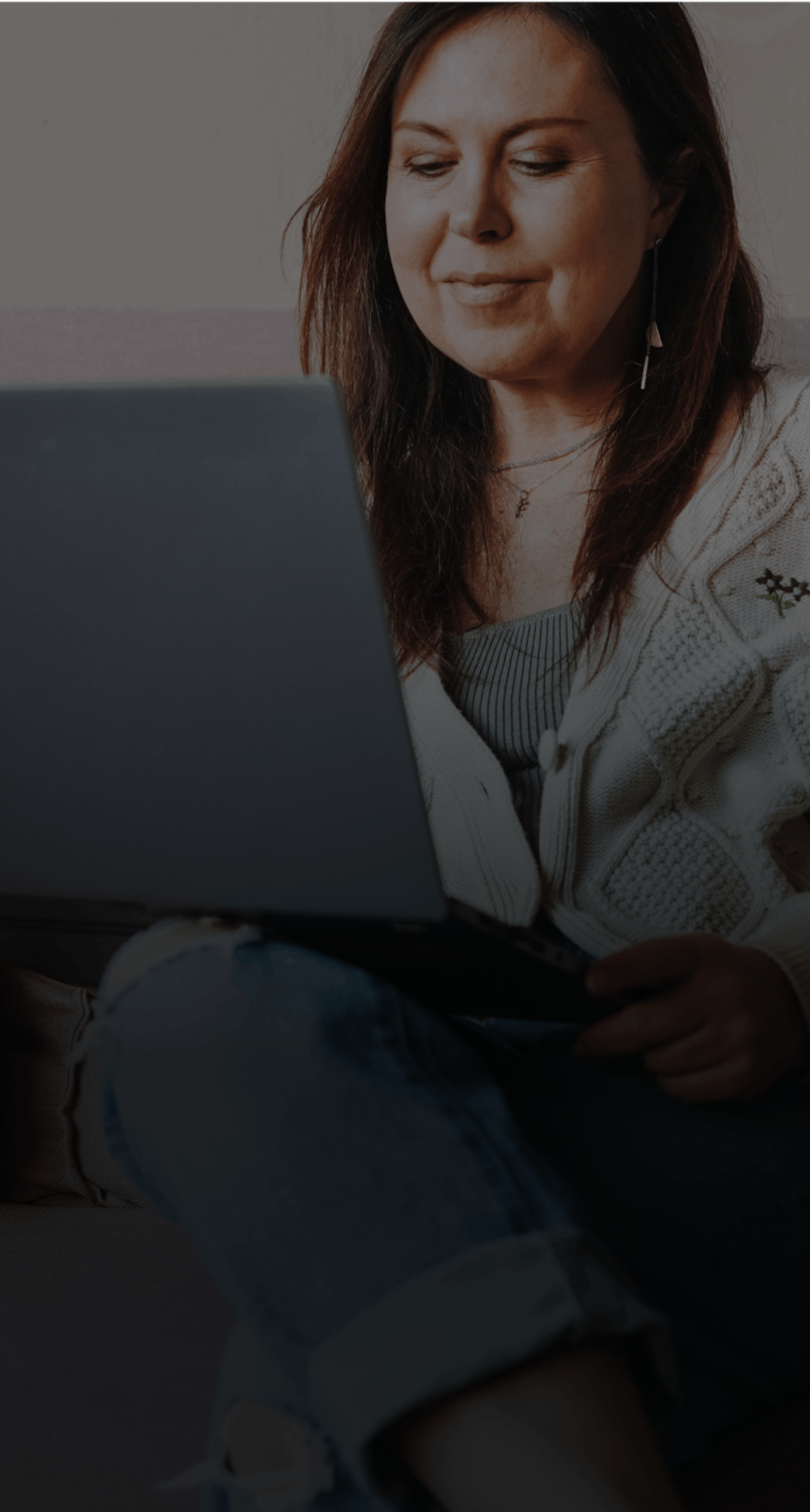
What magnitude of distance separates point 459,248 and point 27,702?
620mm

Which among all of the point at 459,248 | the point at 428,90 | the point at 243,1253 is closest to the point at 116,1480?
the point at 243,1253

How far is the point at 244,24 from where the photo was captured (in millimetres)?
1334

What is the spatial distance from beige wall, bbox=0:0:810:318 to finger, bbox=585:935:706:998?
0.99 m

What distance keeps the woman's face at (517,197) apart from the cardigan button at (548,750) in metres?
0.34

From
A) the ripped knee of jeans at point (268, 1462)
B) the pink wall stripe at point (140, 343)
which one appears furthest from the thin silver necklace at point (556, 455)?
the ripped knee of jeans at point (268, 1462)

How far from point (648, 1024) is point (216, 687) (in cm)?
28

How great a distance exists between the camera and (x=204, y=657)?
50 cm

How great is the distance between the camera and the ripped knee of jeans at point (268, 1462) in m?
0.49

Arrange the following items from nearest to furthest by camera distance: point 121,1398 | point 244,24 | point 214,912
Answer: point 214,912 → point 121,1398 → point 244,24

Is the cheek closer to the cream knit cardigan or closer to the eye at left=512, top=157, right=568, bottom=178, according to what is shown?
the eye at left=512, top=157, right=568, bottom=178

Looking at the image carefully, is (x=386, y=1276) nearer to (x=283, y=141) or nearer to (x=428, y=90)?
(x=428, y=90)

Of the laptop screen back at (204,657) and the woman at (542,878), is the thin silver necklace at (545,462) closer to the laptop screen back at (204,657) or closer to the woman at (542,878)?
the woman at (542,878)

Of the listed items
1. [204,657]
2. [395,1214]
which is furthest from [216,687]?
[395,1214]

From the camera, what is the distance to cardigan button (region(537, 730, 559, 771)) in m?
0.86
